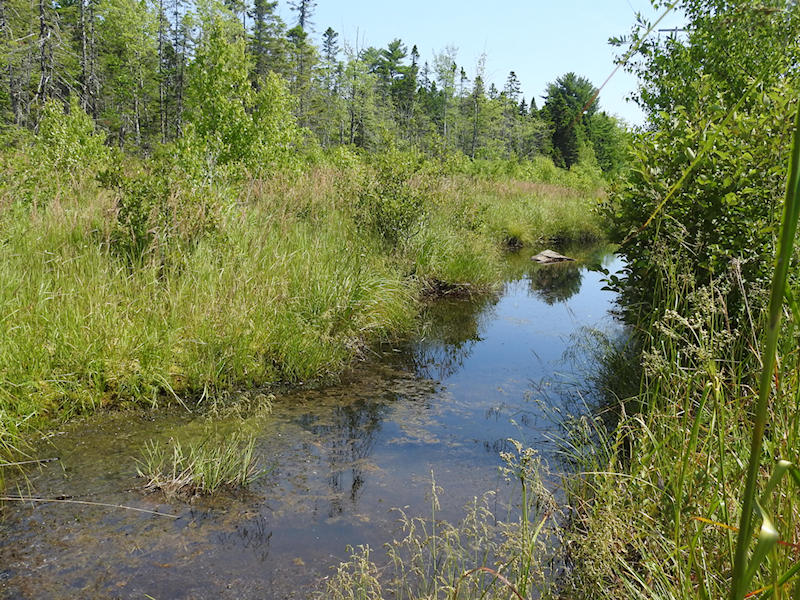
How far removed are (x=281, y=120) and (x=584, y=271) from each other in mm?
6951

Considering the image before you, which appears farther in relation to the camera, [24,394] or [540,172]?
[540,172]

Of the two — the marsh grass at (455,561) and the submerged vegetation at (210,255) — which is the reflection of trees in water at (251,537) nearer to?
the marsh grass at (455,561)

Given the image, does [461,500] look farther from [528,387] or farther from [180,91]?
[180,91]

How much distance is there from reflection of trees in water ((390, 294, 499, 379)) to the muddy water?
0.04 metres

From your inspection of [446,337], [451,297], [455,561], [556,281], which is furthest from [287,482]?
[556,281]

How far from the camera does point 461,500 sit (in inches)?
132

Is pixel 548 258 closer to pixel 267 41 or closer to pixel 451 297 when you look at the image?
pixel 451 297

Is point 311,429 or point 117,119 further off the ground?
point 117,119

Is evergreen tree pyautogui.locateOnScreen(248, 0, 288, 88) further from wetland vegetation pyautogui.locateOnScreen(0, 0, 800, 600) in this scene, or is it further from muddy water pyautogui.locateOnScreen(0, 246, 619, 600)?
muddy water pyautogui.locateOnScreen(0, 246, 619, 600)

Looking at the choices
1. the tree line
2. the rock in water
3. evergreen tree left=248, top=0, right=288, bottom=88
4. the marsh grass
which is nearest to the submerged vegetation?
the rock in water

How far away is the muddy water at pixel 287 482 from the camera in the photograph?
101 inches

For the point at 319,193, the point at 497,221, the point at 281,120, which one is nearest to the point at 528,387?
the point at 319,193

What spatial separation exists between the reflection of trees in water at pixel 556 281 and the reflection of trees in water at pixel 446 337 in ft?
3.90

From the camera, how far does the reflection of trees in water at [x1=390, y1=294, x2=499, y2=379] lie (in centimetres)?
578
